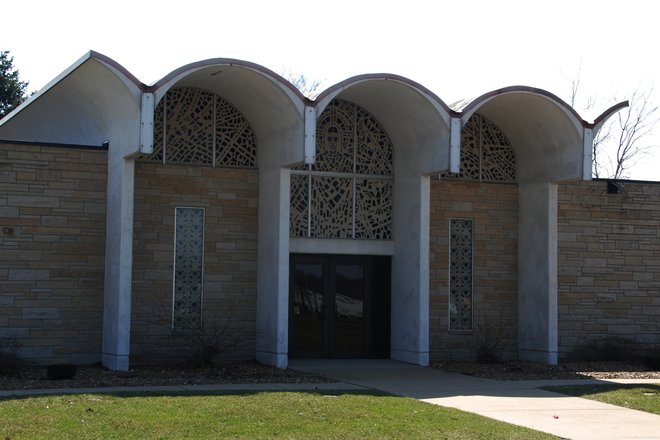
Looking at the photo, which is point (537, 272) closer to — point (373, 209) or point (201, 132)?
point (373, 209)

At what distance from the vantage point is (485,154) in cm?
2262

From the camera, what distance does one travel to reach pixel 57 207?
18719 mm

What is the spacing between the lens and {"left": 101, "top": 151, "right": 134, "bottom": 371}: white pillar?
59.4 feet

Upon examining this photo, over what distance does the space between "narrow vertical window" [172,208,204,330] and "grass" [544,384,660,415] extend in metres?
7.07

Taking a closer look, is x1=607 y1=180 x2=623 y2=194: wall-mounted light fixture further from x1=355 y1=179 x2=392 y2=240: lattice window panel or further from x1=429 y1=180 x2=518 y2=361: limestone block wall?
x1=355 y1=179 x2=392 y2=240: lattice window panel

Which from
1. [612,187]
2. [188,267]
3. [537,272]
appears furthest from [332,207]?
[612,187]

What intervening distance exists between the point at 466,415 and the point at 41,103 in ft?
38.1

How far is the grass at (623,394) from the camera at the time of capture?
50.6 feet

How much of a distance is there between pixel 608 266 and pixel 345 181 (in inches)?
252

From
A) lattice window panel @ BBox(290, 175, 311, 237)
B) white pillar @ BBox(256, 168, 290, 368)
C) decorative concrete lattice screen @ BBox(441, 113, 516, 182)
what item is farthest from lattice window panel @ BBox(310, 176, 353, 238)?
decorative concrete lattice screen @ BBox(441, 113, 516, 182)

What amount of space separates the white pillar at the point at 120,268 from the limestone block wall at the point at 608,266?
9662 millimetres

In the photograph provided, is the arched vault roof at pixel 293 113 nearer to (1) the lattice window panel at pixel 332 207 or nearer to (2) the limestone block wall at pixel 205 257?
(2) the limestone block wall at pixel 205 257

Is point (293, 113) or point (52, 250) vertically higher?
point (293, 113)

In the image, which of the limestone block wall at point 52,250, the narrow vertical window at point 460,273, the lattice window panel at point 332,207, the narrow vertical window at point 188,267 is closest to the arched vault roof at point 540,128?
the narrow vertical window at point 460,273
